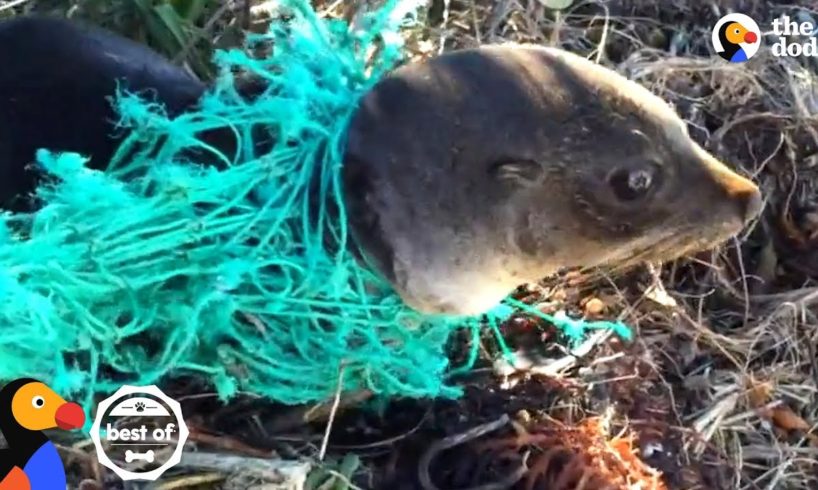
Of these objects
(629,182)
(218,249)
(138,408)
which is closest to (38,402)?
(138,408)

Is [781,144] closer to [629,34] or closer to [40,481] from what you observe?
[629,34]

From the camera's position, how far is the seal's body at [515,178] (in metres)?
1.33

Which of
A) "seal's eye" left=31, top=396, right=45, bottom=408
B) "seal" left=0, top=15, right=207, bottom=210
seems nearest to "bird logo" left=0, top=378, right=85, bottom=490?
"seal's eye" left=31, top=396, right=45, bottom=408

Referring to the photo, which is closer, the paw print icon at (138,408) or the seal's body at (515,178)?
the seal's body at (515,178)

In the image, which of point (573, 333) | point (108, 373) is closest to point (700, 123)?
point (573, 333)

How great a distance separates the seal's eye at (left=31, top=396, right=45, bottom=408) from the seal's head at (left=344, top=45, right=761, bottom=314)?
0.42m

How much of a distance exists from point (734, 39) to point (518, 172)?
3.64ft

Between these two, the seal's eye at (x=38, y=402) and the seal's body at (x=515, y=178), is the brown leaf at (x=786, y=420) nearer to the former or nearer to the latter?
the seal's body at (x=515, y=178)

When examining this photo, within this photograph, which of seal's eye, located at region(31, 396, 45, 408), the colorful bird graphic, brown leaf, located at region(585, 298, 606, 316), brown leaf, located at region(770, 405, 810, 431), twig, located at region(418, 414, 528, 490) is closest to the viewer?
seal's eye, located at region(31, 396, 45, 408)

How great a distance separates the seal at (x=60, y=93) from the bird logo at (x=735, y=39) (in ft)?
3.58

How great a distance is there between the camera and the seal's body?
1.33 metres

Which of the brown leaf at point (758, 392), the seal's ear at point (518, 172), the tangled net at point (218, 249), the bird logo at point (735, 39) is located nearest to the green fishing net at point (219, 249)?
the tangled net at point (218, 249)

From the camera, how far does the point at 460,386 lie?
1.73 meters

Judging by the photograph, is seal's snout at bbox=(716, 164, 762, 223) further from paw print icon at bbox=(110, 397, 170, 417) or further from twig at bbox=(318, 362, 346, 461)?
paw print icon at bbox=(110, 397, 170, 417)
